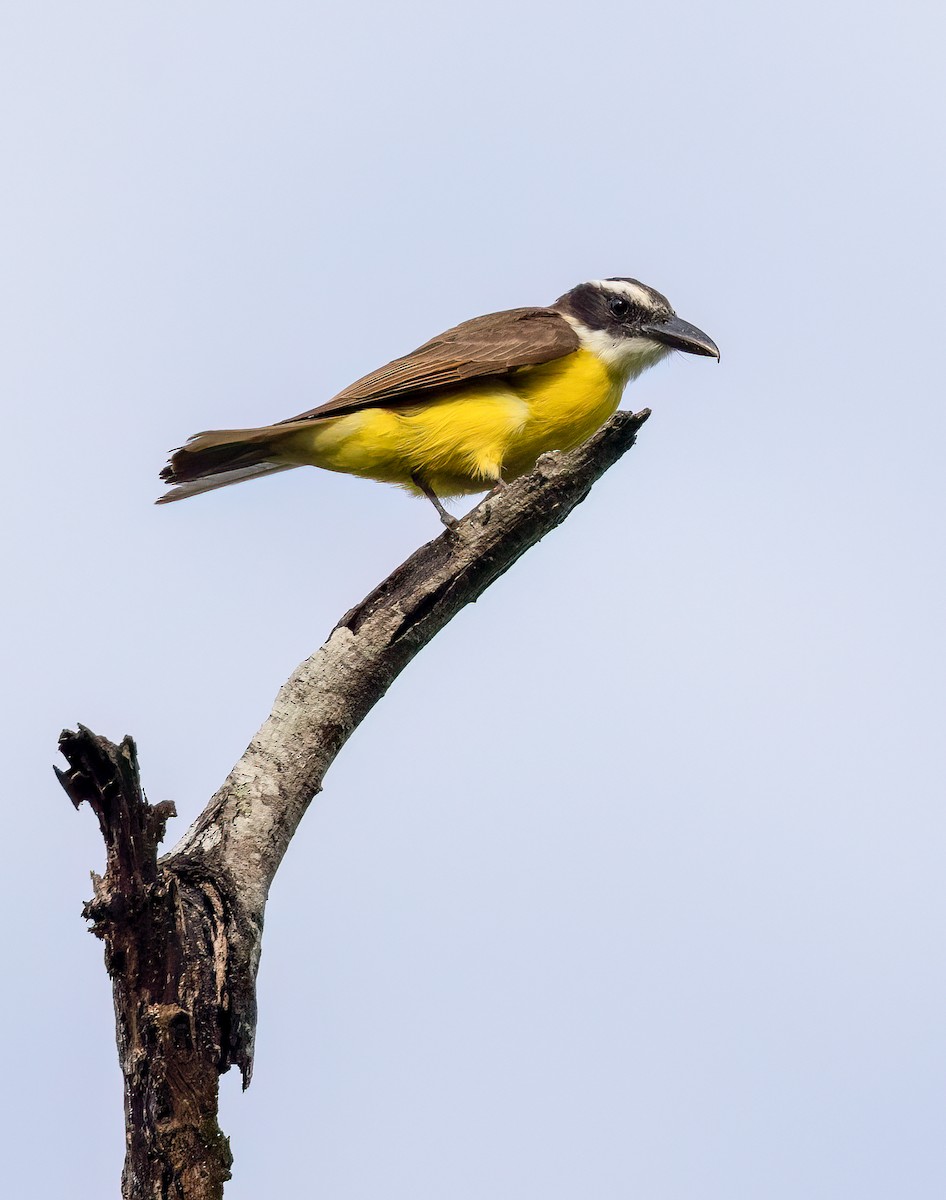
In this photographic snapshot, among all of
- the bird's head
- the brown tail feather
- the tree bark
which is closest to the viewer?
the tree bark

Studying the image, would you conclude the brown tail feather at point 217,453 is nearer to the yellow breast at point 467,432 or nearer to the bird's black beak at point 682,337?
the yellow breast at point 467,432

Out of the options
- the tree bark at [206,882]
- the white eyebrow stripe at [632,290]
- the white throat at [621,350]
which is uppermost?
the white eyebrow stripe at [632,290]

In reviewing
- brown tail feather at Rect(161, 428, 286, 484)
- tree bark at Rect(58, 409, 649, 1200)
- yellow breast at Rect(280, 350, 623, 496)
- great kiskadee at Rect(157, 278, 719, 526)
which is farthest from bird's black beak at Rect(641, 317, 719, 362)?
tree bark at Rect(58, 409, 649, 1200)

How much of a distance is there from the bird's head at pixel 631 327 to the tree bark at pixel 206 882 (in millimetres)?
3336

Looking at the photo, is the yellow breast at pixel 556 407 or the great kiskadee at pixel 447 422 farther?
the yellow breast at pixel 556 407

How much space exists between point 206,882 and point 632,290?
577 centimetres

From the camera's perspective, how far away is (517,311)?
30.0 feet

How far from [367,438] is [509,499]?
211cm

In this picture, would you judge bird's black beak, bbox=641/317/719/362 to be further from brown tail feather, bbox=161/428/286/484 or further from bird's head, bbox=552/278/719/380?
brown tail feather, bbox=161/428/286/484

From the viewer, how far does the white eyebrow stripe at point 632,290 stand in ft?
30.8

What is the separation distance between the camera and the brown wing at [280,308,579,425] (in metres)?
8.22

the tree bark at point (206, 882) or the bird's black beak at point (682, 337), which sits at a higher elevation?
the bird's black beak at point (682, 337)

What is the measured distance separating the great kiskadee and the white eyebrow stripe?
2.54 ft

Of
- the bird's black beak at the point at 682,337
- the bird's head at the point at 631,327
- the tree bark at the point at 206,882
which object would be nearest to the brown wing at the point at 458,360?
the bird's head at the point at 631,327
